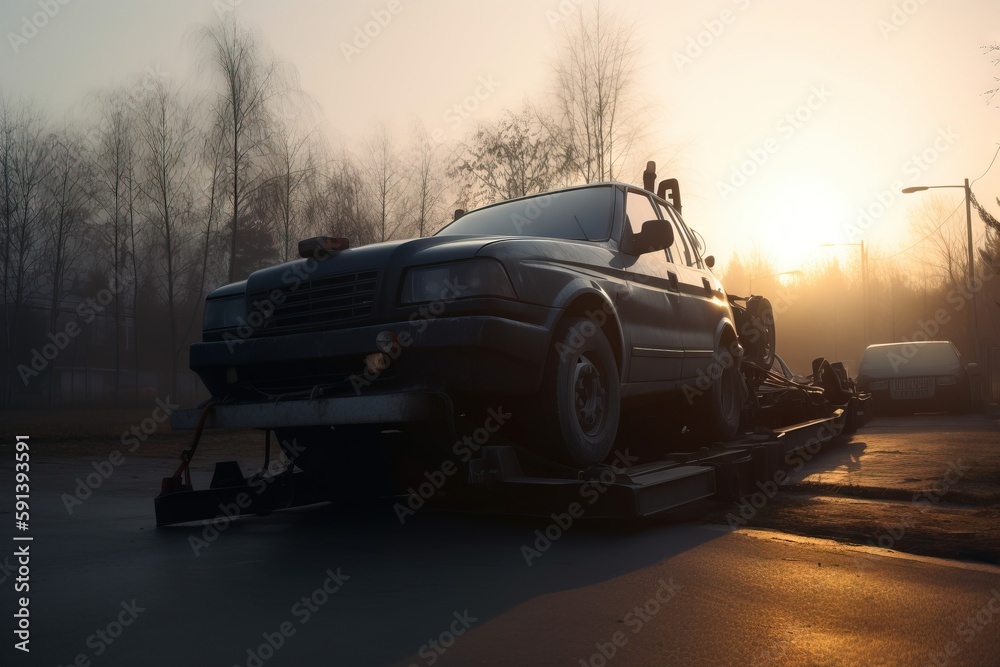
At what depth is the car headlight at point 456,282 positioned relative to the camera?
4371 mm

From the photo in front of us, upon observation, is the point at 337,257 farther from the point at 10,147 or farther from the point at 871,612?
the point at 10,147

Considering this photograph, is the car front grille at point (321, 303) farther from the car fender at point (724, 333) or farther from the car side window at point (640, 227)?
the car fender at point (724, 333)

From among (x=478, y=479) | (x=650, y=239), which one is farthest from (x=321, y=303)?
(x=650, y=239)

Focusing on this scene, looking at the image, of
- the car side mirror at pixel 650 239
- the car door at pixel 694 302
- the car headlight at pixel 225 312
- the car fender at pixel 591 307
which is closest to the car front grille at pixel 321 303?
the car headlight at pixel 225 312

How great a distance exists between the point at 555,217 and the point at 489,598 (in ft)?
10.5

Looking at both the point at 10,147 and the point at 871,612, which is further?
the point at 10,147

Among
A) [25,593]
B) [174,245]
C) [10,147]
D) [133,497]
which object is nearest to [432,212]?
[174,245]

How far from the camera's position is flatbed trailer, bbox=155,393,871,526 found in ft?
14.2

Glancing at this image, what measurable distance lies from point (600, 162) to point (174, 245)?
16454 millimetres

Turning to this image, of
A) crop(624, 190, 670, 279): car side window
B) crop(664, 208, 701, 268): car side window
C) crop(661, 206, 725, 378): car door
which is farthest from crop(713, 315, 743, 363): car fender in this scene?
crop(624, 190, 670, 279): car side window

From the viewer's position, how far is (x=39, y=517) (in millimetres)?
A: 5492

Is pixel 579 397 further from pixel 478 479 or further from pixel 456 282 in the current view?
pixel 456 282

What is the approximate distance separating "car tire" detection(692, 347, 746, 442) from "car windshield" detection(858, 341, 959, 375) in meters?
10.4

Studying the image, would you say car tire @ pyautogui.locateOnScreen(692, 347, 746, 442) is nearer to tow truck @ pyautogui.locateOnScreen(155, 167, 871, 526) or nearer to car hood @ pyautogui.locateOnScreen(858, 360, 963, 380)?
tow truck @ pyautogui.locateOnScreen(155, 167, 871, 526)
